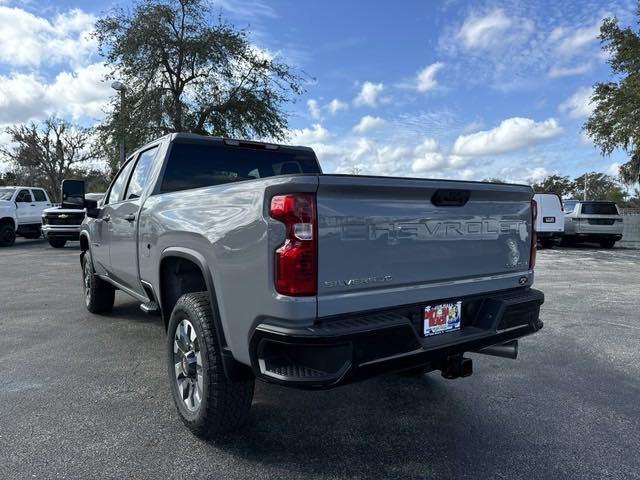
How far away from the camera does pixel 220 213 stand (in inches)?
110

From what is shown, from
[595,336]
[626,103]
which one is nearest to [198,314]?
[595,336]

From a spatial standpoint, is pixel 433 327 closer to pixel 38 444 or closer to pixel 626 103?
pixel 38 444

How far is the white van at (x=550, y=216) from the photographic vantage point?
55.4 ft

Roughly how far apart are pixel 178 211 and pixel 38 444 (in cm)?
166

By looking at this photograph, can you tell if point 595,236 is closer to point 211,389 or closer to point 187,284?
point 187,284

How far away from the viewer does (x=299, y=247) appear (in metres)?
2.34

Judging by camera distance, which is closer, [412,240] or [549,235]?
[412,240]

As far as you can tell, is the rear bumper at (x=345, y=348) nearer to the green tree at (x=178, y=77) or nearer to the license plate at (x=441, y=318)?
the license plate at (x=441, y=318)

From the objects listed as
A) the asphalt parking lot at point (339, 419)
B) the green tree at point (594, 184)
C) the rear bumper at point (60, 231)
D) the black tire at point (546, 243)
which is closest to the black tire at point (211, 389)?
the asphalt parking lot at point (339, 419)

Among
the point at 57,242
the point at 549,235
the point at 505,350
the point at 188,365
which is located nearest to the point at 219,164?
the point at 188,365

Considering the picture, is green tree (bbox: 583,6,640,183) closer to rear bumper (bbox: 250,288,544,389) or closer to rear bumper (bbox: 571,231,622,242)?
rear bumper (bbox: 571,231,622,242)

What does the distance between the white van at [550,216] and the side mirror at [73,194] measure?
15005 millimetres

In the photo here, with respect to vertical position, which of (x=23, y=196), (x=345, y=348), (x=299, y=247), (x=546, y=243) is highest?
(x=23, y=196)

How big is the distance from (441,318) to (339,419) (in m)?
1.08
